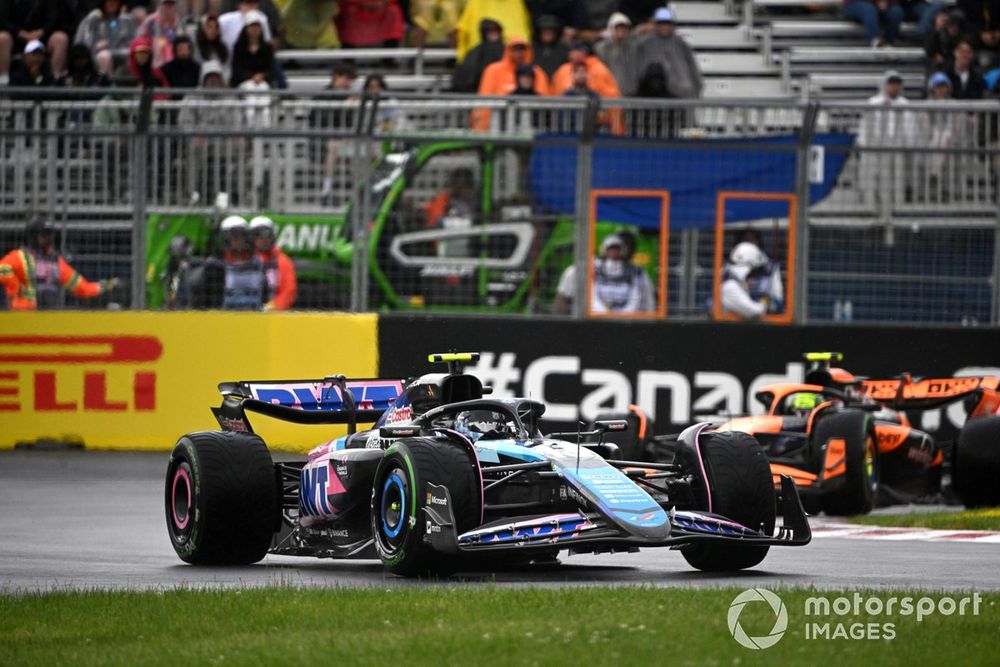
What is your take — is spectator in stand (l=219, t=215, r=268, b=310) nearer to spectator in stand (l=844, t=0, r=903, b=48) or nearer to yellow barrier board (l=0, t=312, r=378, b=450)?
yellow barrier board (l=0, t=312, r=378, b=450)

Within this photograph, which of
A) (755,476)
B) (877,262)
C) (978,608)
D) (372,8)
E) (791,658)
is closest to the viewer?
(791,658)

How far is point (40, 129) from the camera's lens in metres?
16.6

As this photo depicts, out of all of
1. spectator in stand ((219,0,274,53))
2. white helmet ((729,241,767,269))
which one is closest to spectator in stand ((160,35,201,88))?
spectator in stand ((219,0,274,53))

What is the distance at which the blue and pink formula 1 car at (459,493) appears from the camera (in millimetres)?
8828

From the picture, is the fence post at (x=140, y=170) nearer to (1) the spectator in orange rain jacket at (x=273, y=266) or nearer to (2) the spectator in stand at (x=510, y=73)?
(1) the spectator in orange rain jacket at (x=273, y=266)

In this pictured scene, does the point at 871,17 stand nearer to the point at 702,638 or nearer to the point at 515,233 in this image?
the point at 515,233

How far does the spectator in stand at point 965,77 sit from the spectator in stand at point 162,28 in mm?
8872

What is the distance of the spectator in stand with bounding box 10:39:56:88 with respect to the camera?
2012 cm

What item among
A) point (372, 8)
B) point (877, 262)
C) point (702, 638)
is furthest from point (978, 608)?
point (372, 8)

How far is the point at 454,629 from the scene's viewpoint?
23.1ft

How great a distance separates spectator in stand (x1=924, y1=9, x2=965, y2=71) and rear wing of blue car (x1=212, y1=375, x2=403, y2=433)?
12341 mm

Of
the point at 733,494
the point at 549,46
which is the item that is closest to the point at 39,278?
the point at 549,46

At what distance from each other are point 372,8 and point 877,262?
8.79m

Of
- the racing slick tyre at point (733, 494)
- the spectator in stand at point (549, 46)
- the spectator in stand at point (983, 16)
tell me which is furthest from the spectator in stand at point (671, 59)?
the racing slick tyre at point (733, 494)
